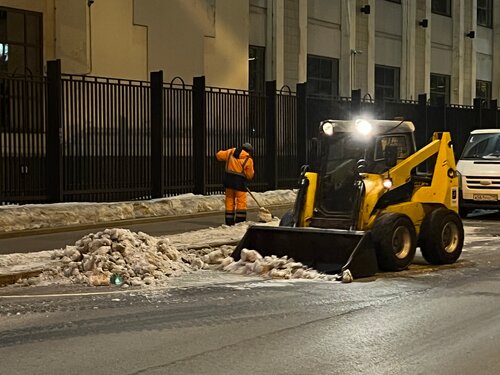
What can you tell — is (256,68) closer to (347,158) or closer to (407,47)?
(407,47)

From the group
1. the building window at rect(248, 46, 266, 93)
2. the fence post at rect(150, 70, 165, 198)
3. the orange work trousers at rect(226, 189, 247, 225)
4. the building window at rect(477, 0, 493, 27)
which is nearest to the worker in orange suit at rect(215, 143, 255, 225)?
the orange work trousers at rect(226, 189, 247, 225)

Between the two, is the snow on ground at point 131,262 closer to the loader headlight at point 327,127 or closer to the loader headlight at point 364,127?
the loader headlight at point 327,127

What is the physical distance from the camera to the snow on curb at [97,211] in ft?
48.5

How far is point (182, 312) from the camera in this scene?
800 cm

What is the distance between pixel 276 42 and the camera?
26.6 m

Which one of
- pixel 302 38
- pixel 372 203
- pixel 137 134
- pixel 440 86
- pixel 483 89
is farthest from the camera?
pixel 483 89

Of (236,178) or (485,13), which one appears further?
(485,13)

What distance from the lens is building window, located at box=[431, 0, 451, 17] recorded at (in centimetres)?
3647

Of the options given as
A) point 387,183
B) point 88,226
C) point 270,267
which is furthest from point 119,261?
point 88,226

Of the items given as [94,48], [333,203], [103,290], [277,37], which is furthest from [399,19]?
[103,290]

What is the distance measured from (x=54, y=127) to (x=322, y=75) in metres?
15.4

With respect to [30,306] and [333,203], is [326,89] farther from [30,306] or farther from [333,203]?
[30,306]

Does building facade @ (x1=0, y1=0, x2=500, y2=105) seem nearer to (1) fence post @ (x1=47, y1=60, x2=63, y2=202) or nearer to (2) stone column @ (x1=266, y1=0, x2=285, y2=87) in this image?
(2) stone column @ (x1=266, y1=0, x2=285, y2=87)

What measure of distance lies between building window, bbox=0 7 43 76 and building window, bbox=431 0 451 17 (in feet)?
74.9
